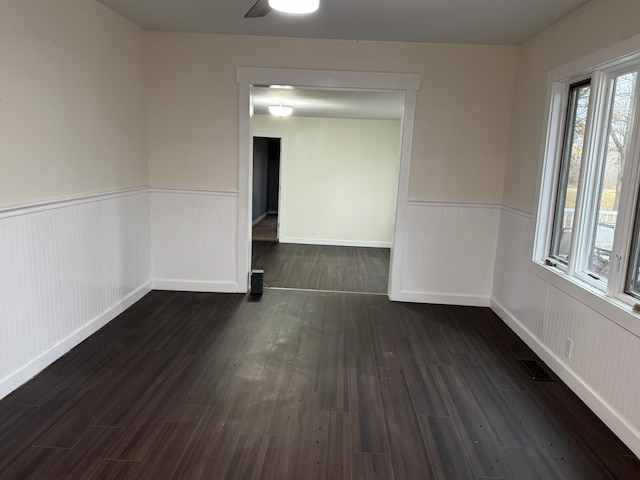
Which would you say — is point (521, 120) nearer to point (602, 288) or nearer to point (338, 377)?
point (602, 288)

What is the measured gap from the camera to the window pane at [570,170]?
3.25m

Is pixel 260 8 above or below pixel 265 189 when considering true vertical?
above

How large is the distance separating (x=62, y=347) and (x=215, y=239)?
1893 millimetres

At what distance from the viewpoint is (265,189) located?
12.6 metres

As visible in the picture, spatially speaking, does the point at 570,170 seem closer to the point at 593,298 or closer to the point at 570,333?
the point at 593,298

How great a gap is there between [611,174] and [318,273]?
3797 millimetres

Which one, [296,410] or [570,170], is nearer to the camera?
[296,410]

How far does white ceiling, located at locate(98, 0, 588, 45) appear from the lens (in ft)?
10.6

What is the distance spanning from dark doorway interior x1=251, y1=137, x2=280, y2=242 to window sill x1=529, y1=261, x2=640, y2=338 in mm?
5758

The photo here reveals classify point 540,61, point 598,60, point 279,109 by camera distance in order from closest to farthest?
point 598,60, point 540,61, point 279,109

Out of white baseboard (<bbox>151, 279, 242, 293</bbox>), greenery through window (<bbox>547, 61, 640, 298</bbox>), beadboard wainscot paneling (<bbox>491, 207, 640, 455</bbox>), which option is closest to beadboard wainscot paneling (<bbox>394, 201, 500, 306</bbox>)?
beadboard wainscot paneling (<bbox>491, 207, 640, 455</bbox>)

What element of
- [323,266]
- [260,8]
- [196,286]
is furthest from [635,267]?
[323,266]

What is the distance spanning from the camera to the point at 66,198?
3109 mm

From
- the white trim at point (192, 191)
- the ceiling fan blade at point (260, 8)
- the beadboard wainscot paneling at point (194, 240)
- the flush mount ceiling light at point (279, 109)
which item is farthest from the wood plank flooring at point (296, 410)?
the flush mount ceiling light at point (279, 109)
